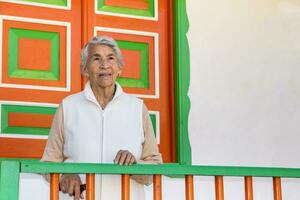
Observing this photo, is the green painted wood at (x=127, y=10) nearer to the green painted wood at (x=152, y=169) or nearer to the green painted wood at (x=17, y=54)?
the green painted wood at (x=17, y=54)

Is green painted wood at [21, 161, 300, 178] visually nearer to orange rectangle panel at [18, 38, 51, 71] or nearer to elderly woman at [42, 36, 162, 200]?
elderly woman at [42, 36, 162, 200]

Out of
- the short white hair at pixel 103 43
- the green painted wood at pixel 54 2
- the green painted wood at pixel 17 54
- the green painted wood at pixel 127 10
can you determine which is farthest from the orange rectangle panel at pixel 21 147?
the short white hair at pixel 103 43

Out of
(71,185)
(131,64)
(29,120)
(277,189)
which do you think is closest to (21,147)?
(29,120)

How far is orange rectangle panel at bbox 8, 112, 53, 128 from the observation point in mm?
4211

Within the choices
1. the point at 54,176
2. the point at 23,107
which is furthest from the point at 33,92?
the point at 54,176

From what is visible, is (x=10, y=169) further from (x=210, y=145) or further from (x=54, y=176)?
(x=210, y=145)

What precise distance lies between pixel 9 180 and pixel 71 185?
0.38m

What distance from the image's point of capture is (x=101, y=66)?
3.18 m

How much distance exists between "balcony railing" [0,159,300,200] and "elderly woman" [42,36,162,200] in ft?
1.17

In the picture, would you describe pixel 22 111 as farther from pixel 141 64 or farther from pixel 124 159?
pixel 124 159

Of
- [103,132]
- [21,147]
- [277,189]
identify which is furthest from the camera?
[21,147]

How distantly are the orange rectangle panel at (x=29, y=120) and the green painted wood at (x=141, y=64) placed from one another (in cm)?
60

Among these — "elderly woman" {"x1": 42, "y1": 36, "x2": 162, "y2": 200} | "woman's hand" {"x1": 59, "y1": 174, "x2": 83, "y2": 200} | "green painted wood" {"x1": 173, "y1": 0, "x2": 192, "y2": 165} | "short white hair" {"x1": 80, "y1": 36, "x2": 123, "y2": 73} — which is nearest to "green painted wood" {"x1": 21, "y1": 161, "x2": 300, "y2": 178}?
"woman's hand" {"x1": 59, "y1": 174, "x2": 83, "y2": 200}

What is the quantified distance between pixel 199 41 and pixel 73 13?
93cm
